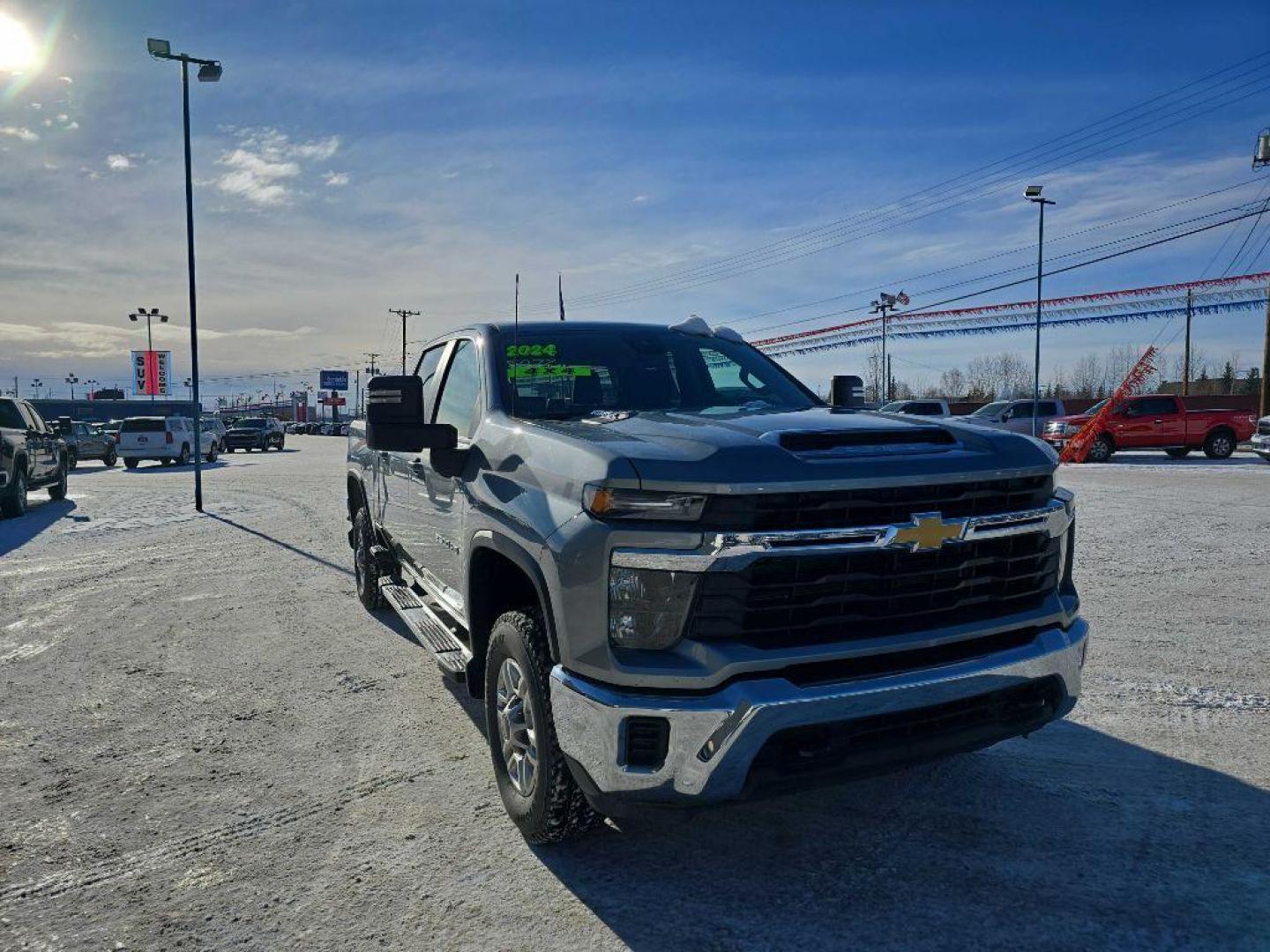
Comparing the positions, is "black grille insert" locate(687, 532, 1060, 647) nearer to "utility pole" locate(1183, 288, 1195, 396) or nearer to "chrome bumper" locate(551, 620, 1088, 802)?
"chrome bumper" locate(551, 620, 1088, 802)

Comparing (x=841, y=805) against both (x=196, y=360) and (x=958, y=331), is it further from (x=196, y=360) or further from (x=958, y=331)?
(x=958, y=331)

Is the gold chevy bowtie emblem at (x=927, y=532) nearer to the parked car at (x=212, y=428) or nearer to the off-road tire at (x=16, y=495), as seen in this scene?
the off-road tire at (x=16, y=495)

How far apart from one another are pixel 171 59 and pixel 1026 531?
49.2ft

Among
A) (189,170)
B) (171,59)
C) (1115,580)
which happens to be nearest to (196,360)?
(189,170)

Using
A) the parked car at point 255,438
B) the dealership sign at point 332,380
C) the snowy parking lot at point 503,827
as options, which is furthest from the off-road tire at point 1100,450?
the dealership sign at point 332,380

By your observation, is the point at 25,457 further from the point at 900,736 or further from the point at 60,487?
the point at 900,736

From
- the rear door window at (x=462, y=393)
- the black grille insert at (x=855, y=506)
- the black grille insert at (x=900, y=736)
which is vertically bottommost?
the black grille insert at (x=900, y=736)

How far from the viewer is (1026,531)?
2.92m

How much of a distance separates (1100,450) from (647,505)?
80.9 ft

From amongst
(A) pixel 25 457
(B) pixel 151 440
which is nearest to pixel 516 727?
(A) pixel 25 457

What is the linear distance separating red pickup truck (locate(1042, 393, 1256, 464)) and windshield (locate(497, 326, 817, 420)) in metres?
22.5

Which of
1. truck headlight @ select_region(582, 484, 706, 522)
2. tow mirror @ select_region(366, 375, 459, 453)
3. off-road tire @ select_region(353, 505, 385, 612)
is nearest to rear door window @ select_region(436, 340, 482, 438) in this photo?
tow mirror @ select_region(366, 375, 459, 453)

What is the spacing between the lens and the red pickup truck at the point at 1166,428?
78.0ft

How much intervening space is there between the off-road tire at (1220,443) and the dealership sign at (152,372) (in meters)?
70.7
